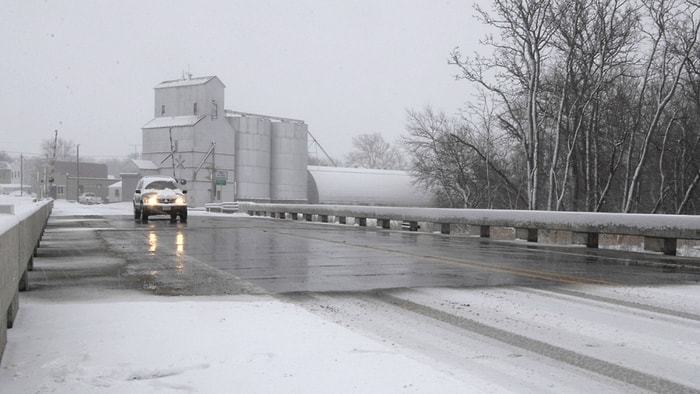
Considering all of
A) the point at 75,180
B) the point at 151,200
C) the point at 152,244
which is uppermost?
the point at 75,180

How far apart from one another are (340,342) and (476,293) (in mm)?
3055

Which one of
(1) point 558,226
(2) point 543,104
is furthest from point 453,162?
(1) point 558,226

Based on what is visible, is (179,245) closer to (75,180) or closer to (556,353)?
(556,353)

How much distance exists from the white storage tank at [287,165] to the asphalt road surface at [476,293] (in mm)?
55729

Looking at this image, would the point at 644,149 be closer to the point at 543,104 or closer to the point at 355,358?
the point at 543,104

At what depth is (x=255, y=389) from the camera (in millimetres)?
3795

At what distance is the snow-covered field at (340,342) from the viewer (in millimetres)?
3973

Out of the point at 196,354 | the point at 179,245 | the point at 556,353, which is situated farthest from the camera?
the point at 179,245

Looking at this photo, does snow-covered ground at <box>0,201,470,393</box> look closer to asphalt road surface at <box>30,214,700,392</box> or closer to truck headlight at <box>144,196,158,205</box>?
asphalt road surface at <box>30,214,700,392</box>

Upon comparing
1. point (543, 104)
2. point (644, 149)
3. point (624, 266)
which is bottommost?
point (624, 266)

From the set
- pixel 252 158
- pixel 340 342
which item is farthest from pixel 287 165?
pixel 340 342

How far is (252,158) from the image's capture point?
225 feet

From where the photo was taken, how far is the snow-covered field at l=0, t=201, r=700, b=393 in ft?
13.0

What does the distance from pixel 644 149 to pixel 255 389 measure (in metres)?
27.1
